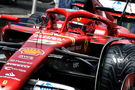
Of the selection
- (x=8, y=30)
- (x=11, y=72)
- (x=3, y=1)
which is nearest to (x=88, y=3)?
(x=8, y=30)

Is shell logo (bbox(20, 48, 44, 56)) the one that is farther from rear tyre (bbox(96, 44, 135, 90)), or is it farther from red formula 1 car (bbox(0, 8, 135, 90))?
rear tyre (bbox(96, 44, 135, 90))

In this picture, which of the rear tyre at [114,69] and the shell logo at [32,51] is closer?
the rear tyre at [114,69]

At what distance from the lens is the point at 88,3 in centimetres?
571

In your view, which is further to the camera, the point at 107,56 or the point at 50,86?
the point at 107,56

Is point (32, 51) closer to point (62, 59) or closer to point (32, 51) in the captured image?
point (32, 51)

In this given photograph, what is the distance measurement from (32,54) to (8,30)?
1.55 meters

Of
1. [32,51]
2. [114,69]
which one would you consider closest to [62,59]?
[32,51]

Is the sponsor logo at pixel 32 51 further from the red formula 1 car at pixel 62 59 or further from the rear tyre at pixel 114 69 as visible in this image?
the rear tyre at pixel 114 69

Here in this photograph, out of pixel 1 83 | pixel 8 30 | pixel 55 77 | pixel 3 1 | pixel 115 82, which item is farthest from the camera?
pixel 3 1

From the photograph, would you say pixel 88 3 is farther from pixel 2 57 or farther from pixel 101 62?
Result: pixel 101 62

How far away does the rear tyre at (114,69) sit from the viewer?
2816 mm

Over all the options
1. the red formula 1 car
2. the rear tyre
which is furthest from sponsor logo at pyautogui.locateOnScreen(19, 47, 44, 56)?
the rear tyre

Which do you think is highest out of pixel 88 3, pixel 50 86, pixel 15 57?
pixel 88 3

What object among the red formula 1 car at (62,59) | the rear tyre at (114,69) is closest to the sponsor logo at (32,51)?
the red formula 1 car at (62,59)
